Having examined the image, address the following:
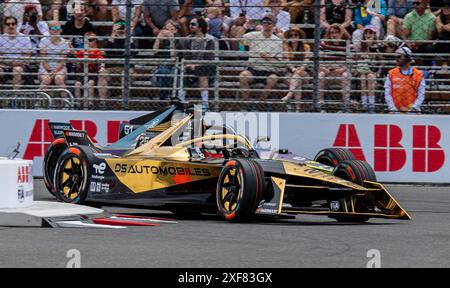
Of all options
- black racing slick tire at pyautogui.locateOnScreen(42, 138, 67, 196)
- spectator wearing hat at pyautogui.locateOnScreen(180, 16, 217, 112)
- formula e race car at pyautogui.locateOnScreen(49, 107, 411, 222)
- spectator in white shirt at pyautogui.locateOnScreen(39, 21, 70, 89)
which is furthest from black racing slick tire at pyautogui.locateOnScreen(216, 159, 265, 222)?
spectator in white shirt at pyautogui.locateOnScreen(39, 21, 70, 89)

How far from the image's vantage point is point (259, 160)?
35.1 feet

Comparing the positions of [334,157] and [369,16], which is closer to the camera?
[334,157]

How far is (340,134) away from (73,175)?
4821mm

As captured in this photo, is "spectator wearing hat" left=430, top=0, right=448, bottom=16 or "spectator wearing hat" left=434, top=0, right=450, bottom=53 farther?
"spectator wearing hat" left=434, top=0, right=450, bottom=53

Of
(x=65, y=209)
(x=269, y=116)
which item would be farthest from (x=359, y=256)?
(x=269, y=116)

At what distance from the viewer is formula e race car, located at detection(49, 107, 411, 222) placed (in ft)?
33.8

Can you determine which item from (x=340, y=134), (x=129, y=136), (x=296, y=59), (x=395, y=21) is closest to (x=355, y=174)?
(x=129, y=136)

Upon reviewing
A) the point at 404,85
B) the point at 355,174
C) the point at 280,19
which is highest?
the point at 280,19

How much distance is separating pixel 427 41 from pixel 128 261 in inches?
363

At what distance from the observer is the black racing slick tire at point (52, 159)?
40.9 ft

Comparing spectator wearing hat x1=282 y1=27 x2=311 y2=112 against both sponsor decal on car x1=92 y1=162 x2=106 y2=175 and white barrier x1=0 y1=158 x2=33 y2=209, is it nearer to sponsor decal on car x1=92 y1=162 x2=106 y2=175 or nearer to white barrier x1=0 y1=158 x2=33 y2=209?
sponsor decal on car x1=92 y1=162 x2=106 y2=175

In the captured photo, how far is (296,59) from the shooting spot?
16.4 m

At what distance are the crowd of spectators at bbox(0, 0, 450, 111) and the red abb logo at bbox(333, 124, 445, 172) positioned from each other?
795 mm

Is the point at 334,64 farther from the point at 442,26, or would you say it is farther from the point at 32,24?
the point at 32,24
